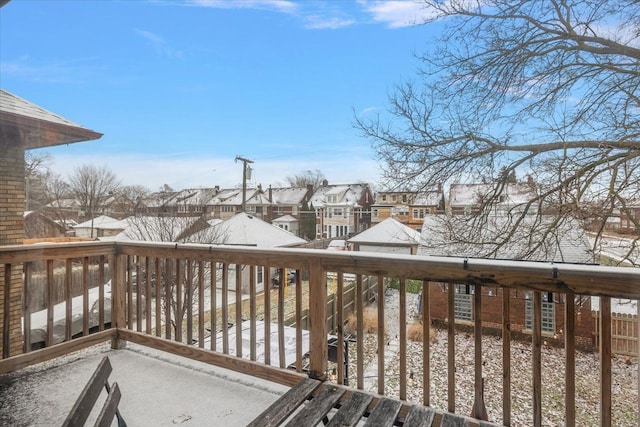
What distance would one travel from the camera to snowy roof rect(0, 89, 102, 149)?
3.64 meters

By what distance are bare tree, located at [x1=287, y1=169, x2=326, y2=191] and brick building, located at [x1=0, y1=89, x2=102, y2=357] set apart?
1902cm

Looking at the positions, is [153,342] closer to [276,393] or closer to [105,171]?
[276,393]

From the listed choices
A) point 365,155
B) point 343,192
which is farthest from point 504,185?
point 343,192

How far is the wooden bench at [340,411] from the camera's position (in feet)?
4.70

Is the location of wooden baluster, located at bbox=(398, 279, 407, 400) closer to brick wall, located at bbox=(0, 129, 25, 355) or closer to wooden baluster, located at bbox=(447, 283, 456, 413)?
wooden baluster, located at bbox=(447, 283, 456, 413)

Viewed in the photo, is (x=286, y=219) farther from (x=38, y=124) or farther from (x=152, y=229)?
(x=38, y=124)

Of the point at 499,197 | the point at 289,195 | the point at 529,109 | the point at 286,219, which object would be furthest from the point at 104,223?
the point at 289,195

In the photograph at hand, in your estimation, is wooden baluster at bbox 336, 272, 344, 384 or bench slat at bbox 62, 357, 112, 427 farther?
wooden baluster at bbox 336, 272, 344, 384

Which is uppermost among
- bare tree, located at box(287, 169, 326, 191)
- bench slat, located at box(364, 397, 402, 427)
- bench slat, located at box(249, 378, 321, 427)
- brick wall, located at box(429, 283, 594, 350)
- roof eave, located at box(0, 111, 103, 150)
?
bare tree, located at box(287, 169, 326, 191)

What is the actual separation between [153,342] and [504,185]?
556cm

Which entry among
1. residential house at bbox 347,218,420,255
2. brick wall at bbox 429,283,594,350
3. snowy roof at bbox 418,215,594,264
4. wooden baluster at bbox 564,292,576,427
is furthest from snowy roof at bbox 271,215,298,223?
wooden baluster at bbox 564,292,576,427

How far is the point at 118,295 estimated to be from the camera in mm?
2574

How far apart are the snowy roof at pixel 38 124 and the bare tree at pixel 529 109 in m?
4.42

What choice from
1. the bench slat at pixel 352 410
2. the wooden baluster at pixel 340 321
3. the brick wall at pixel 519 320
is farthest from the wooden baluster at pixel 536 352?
the brick wall at pixel 519 320
